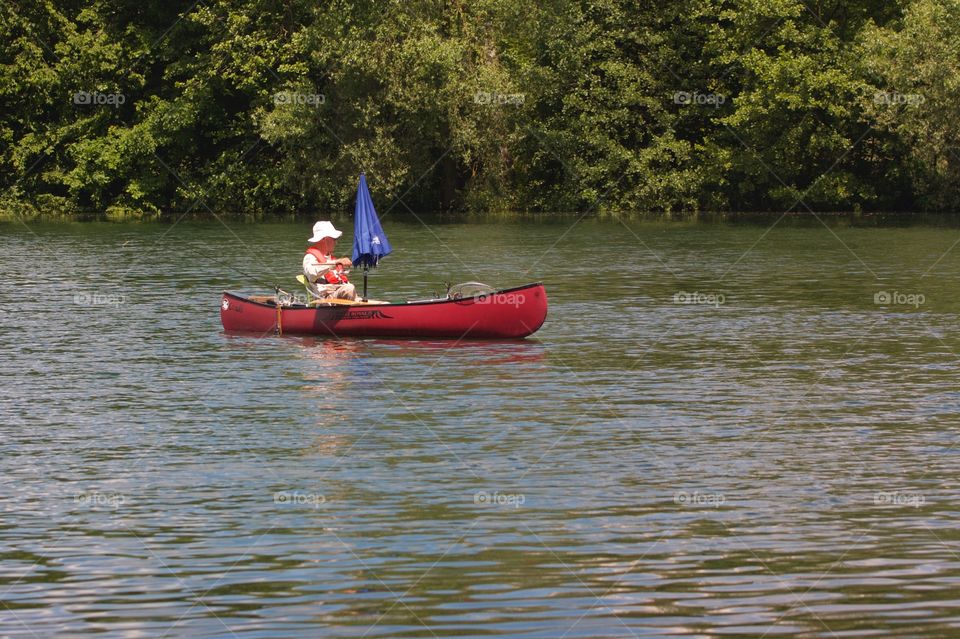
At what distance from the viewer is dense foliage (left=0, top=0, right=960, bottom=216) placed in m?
63.0

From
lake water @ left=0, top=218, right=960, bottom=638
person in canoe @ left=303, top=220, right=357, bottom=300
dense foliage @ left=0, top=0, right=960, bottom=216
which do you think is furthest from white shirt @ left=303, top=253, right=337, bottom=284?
dense foliage @ left=0, top=0, right=960, bottom=216

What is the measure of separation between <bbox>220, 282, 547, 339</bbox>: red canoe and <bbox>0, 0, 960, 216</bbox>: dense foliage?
36.1 meters

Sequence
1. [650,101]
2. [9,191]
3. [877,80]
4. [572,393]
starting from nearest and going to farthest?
[572,393], [877,80], [650,101], [9,191]

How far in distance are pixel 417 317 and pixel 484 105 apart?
39.1 metres

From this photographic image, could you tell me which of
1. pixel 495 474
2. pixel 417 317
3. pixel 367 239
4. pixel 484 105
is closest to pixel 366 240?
pixel 367 239

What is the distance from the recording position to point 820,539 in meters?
13.2

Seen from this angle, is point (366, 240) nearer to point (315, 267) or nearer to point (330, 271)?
point (330, 271)

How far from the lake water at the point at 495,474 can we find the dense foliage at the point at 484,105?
3143cm

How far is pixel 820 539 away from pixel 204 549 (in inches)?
214

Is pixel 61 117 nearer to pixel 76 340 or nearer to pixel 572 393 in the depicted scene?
pixel 76 340

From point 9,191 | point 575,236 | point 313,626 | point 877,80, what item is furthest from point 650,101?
point 313,626

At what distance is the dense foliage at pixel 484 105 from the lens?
6300 centimetres

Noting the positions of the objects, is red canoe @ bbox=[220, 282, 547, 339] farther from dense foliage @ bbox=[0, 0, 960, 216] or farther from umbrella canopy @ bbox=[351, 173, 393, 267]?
dense foliage @ bbox=[0, 0, 960, 216]

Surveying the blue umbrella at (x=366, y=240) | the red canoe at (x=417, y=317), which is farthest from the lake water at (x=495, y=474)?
the blue umbrella at (x=366, y=240)
